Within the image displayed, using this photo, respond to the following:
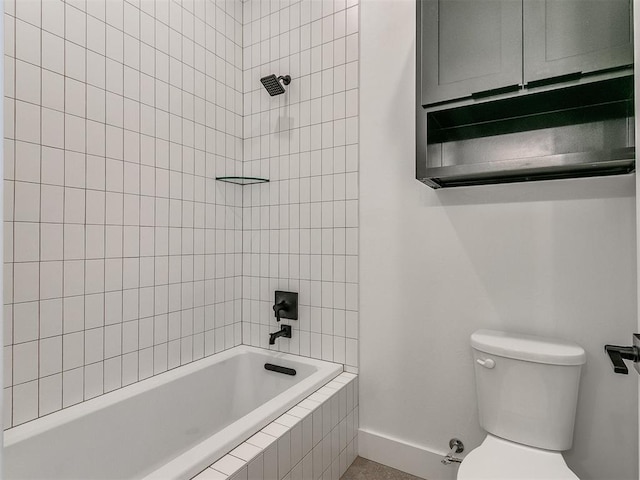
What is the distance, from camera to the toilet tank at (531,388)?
1.39 m

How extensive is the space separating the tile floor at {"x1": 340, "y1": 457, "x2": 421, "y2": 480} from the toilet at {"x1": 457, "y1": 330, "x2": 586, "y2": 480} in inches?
23.2

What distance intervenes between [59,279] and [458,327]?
171cm

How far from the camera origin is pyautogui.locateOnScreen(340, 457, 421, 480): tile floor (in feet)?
6.02

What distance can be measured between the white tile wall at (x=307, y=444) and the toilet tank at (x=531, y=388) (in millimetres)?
654

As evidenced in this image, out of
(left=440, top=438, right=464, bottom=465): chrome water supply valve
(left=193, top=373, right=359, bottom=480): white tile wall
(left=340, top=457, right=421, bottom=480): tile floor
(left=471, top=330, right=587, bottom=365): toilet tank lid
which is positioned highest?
(left=471, top=330, right=587, bottom=365): toilet tank lid

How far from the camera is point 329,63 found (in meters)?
2.10

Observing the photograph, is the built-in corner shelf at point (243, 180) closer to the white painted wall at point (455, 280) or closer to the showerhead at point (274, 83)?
the showerhead at point (274, 83)

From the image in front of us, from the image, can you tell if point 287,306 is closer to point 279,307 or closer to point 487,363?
point 279,307

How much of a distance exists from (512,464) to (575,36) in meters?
1.51

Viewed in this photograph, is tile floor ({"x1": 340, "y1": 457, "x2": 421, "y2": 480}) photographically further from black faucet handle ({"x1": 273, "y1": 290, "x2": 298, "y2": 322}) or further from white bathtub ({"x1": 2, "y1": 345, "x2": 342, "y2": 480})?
black faucet handle ({"x1": 273, "y1": 290, "x2": 298, "y2": 322})

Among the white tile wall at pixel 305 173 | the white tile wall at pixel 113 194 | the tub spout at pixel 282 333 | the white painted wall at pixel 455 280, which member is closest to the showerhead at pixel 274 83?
the white tile wall at pixel 305 173

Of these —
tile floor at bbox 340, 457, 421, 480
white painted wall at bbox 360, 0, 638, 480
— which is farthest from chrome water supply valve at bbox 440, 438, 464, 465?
tile floor at bbox 340, 457, 421, 480

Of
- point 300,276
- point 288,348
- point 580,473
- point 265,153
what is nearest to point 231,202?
point 265,153

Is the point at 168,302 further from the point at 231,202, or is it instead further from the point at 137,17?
the point at 137,17
